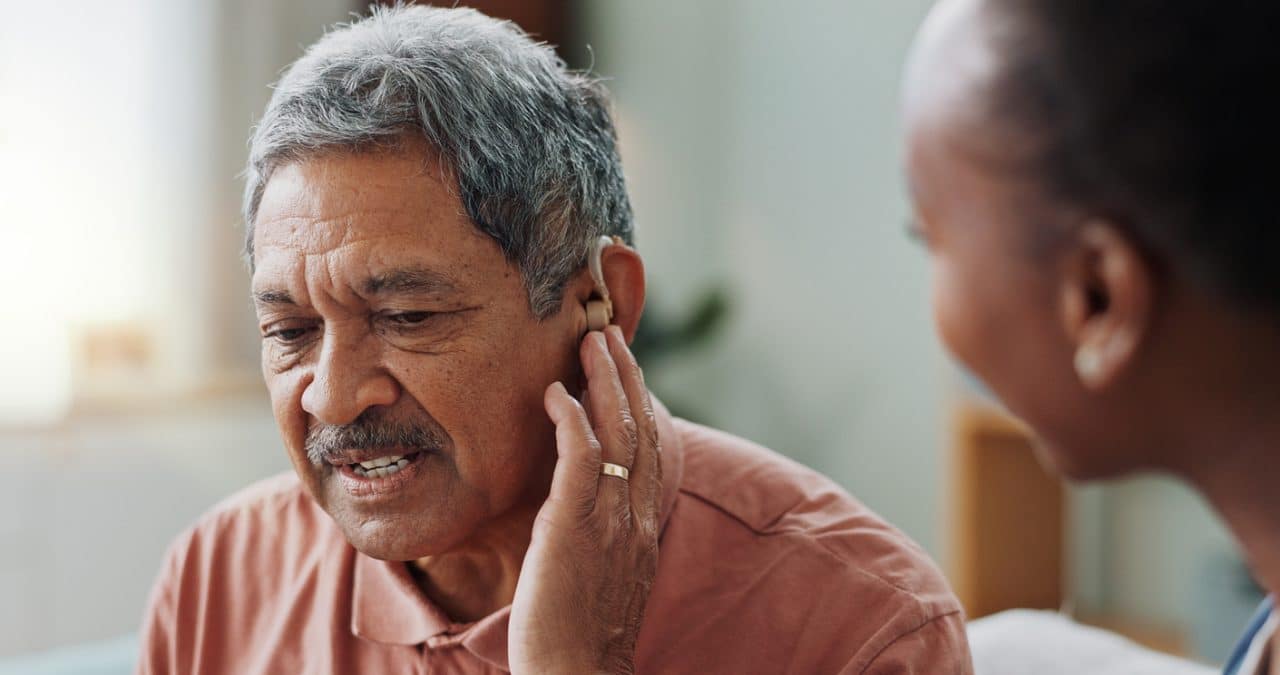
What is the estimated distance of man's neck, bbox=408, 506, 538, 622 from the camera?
1.46 metres

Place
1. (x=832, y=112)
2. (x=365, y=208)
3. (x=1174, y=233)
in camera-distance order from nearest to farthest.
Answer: (x=1174, y=233), (x=365, y=208), (x=832, y=112)

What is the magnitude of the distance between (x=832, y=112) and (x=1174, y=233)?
3.79 metres

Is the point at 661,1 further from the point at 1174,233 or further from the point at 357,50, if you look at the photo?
the point at 1174,233

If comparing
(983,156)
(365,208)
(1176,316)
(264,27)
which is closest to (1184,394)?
(1176,316)

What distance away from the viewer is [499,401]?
4.35ft

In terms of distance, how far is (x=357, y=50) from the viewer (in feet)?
4.44

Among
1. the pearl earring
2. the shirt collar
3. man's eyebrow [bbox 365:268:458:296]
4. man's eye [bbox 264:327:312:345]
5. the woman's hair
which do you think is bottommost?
the shirt collar

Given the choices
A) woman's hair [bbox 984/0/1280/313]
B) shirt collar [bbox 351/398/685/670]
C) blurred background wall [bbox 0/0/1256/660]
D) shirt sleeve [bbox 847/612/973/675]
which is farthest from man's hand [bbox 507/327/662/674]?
blurred background wall [bbox 0/0/1256/660]

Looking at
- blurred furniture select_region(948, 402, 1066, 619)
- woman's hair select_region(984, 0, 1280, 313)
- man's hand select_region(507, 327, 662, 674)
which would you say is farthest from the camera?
blurred furniture select_region(948, 402, 1066, 619)

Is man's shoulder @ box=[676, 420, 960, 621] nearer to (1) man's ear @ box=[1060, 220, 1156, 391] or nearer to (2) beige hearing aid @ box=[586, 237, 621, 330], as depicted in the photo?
(2) beige hearing aid @ box=[586, 237, 621, 330]

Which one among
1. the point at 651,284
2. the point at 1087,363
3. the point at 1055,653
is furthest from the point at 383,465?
the point at 651,284

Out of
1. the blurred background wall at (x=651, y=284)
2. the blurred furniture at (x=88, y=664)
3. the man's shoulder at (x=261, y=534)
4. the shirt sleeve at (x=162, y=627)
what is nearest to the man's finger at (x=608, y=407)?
the man's shoulder at (x=261, y=534)

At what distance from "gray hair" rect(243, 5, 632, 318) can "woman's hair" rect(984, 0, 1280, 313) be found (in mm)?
751

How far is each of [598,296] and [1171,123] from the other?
0.87 meters
